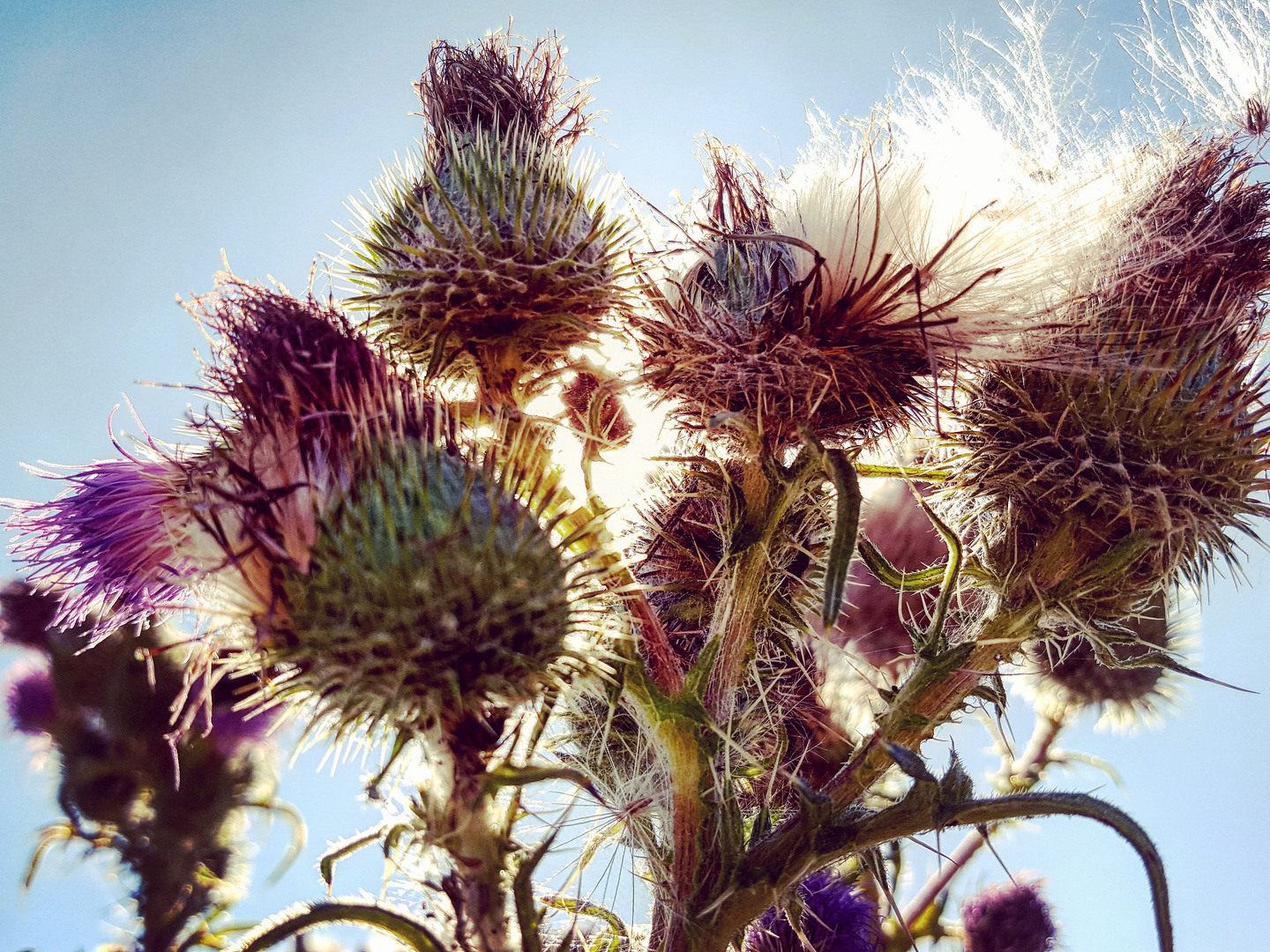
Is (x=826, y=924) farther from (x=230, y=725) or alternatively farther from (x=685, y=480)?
(x=230, y=725)

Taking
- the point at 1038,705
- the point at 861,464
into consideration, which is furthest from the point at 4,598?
the point at 1038,705

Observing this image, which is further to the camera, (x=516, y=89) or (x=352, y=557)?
(x=516, y=89)

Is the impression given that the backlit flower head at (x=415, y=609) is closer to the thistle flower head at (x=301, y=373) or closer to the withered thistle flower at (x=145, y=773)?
the thistle flower head at (x=301, y=373)

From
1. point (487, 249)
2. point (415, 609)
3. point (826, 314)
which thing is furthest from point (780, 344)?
point (415, 609)

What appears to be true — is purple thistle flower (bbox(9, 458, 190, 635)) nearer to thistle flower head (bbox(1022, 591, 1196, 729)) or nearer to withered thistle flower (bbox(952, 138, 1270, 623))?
withered thistle flower (bbox(952, 138, 1270, 623))

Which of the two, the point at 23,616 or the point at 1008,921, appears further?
the point at 23,616

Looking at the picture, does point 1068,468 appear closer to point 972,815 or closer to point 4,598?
point 972,815
